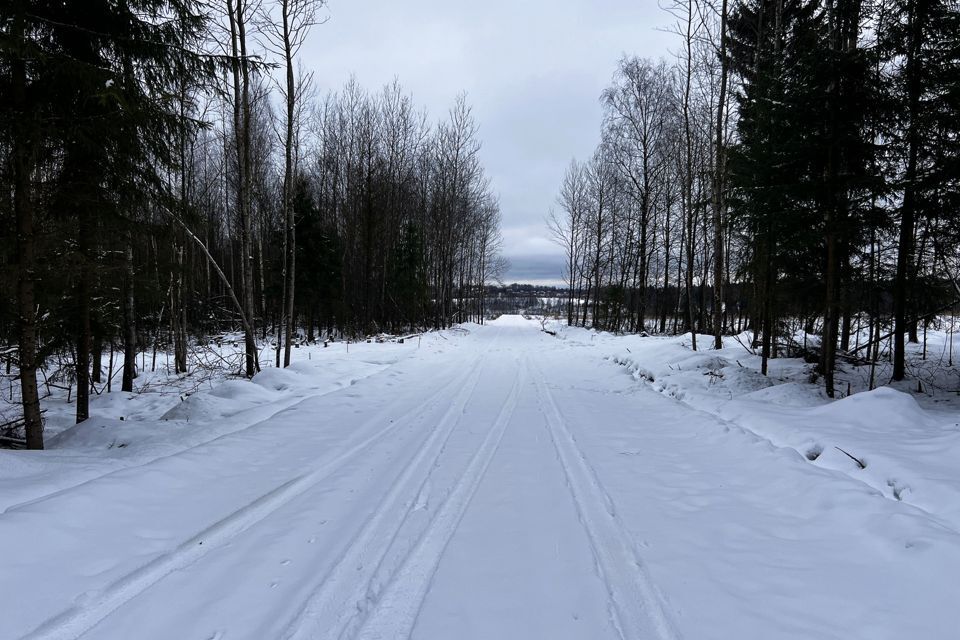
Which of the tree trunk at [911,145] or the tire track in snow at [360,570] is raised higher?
the tree trunk at [911,145]

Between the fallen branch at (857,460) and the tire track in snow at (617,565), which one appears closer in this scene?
the tire track in snow at (617,565)

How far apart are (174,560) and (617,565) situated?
9.93 feet

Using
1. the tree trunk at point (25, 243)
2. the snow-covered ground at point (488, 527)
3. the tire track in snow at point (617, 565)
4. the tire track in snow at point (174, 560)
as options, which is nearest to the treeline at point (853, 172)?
the snow-covered ground at point (488, 527)

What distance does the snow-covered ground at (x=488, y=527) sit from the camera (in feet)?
7.98

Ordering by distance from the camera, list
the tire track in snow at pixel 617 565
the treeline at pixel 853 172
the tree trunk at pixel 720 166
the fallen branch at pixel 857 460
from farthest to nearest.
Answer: the tree trunk at pixel 720 166 → the treeline at pixel 853 172 → the fallen branch at pixel 857 460 → the tire track in snow at pixel 617 565

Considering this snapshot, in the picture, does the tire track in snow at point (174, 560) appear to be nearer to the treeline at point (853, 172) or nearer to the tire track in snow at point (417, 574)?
the tire track in snow at point (417, 574)

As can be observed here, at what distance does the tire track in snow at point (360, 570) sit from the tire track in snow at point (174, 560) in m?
0.90

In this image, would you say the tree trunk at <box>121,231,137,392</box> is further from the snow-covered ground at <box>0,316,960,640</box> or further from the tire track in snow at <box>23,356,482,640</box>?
the tire track in snow at <box>23,356,482,640</box>

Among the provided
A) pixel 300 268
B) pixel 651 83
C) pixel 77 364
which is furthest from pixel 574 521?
pixel 300 268

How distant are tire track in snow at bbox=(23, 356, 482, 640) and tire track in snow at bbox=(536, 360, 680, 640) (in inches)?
102

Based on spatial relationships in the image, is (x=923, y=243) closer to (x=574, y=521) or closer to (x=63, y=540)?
(x=574, y=521)

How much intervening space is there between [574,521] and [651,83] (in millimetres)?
21162

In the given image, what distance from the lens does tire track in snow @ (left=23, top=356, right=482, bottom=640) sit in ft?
7.50

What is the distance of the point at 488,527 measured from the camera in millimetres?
3439
